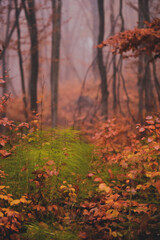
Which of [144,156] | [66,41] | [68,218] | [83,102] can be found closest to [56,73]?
[83,102]

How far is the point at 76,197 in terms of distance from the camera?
2.10m

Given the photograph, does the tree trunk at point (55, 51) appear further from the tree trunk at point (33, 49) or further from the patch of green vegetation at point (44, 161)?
the patch of green vegetation at point (44, 161)

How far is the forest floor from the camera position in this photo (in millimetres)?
1687

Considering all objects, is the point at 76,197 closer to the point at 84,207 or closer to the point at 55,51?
the point at 84,207

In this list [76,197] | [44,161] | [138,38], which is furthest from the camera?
[138,38]

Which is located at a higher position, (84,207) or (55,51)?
(55,51)

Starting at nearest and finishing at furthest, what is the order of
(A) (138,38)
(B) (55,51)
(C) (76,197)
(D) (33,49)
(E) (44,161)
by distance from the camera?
(C) (76,197) → (E) (44,161) → (A) (138,38) → (D) (33,49) → (B) (55,51)

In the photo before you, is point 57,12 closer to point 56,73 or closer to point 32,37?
point 32,37

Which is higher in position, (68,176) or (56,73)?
(56,73)

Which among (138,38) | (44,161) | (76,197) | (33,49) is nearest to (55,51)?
(33,49)

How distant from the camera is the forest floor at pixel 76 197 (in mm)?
1687

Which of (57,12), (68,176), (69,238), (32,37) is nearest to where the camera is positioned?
(69,238)

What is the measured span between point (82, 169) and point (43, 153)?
506mm

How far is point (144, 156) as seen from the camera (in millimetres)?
2234
